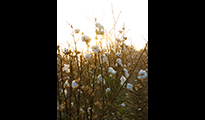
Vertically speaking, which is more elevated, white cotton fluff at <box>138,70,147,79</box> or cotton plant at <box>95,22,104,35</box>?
cotton plant at <box>95,22,104,35</box>

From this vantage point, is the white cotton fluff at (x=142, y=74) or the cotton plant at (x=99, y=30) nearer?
the white cotton fluff at (x=142, y=74)

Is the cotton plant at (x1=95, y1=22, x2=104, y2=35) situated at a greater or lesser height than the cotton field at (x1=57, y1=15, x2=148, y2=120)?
greater

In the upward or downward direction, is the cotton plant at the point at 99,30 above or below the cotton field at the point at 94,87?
above

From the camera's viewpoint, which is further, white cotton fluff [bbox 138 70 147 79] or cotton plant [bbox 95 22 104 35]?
cotton plant [bbox 95 22 104 35]

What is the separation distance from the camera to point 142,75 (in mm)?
1143

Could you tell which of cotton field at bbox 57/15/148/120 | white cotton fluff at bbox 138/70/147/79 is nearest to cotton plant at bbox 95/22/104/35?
cotton field at bbox 57/15/148/120

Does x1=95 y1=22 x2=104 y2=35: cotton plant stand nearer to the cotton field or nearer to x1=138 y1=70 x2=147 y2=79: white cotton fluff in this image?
the cotton field

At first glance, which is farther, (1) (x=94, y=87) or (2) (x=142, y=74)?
(1) (x=94, y=87)

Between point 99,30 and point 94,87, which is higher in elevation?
point 99,30

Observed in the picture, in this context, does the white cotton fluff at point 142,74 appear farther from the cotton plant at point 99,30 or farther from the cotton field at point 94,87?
the cotton plant at point 99,30

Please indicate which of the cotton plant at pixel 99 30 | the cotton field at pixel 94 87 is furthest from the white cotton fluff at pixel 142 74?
the cotton plant at pixel 99 30
